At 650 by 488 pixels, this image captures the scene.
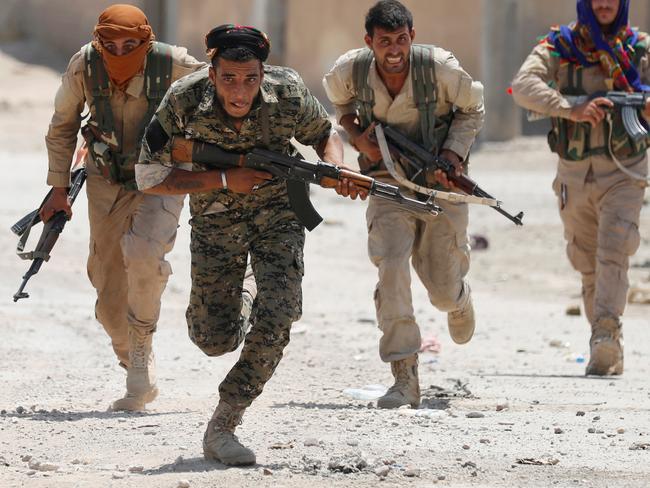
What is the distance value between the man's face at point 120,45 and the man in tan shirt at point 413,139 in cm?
92

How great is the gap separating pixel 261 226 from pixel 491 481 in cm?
125

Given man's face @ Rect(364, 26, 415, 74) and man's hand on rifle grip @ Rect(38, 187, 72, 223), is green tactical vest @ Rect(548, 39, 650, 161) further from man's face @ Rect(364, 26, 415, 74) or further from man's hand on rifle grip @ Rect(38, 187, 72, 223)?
man's hand on rifle grip @ Rect(38, 187, 72, 223)

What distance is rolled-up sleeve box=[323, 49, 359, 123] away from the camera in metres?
6.74

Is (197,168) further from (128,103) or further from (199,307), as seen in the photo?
(128,103)

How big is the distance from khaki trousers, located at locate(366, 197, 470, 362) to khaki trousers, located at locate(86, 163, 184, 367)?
0.95 meters

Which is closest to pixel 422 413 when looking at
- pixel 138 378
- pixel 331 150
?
pixel 331 150

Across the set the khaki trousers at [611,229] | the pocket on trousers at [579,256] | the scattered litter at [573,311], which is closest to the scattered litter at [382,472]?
the khaki trousers at [611,229]

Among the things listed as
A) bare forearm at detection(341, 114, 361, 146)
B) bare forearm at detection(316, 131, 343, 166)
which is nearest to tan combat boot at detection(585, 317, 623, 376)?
bare forearm at detection(341, 114, 361, 146)

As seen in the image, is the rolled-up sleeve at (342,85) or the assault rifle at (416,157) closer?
the assault rifle at (416,157)

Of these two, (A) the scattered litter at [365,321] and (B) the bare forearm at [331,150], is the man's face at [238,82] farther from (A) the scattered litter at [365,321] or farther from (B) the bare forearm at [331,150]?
(A) the scattered litter at [365,321]

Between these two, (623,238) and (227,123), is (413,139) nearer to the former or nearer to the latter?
(623,238)

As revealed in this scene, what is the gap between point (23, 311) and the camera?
9531 millimetres

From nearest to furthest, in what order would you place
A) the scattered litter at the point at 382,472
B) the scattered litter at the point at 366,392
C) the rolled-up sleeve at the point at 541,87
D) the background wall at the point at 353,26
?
1. the scattered litter at the point at 382,472
2. the scattered litter at the point at 366,392
3. the rolled-up sleeve at the point at 541,87
4. the background wall at the point at 353,26

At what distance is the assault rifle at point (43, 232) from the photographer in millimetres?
6520
